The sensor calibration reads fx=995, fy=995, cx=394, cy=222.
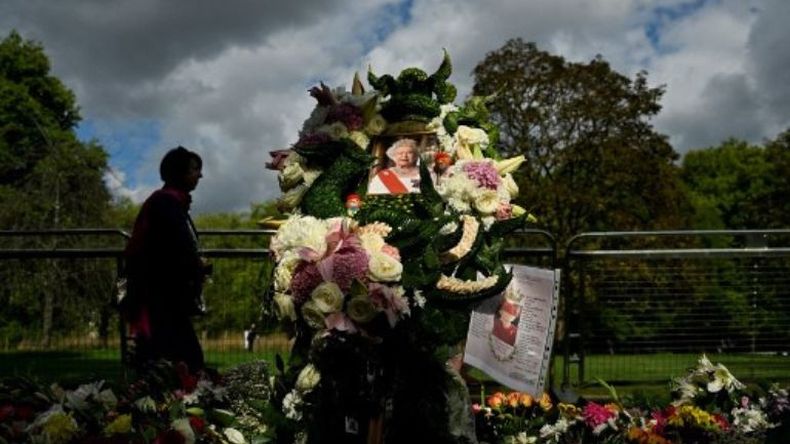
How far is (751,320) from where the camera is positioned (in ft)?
32.2

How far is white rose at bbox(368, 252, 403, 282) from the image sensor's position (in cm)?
390

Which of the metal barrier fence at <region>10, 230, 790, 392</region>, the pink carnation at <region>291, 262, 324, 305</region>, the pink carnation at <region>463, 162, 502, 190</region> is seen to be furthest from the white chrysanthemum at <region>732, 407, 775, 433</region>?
the metal barrier fence at <region>10, 230, 790, 392</region>

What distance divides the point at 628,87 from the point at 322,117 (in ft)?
78.4

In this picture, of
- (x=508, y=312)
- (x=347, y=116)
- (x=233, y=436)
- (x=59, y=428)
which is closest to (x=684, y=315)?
(x=508, y=312)

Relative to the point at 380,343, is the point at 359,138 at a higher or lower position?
higher

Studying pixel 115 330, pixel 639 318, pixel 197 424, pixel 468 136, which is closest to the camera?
pixel 197 424

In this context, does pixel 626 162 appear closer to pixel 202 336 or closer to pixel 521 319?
pixel 202 336

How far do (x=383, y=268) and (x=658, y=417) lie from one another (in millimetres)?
1590

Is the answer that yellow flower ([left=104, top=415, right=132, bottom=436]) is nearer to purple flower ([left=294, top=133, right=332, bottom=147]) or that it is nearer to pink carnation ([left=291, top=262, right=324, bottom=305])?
pink carnation ([left=291, top=262, right=324, bottom=305])

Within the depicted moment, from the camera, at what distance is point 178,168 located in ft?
19.7

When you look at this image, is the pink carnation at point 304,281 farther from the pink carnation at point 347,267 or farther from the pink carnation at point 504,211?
the pink carnation at point 504,211

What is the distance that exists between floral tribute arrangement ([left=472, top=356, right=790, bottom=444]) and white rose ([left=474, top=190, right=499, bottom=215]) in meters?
0.95

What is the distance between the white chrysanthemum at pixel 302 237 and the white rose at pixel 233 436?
756mm

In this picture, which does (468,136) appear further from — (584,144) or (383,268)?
(584,144)
